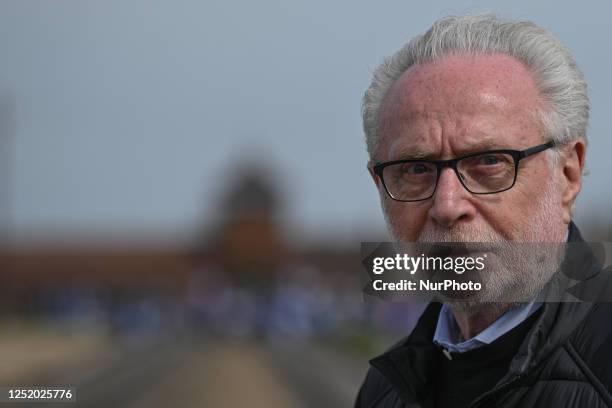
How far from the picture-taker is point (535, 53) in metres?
2.00

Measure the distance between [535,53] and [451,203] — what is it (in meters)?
0.35

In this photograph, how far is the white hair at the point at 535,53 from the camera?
1992 millimetres

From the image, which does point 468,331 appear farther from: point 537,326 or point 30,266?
point 30,266

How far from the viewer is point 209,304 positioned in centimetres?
3834

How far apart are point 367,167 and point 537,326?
620 mm

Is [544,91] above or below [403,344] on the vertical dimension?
above

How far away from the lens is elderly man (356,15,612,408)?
184 cm

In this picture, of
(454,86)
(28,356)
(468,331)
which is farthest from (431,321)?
(28,356)

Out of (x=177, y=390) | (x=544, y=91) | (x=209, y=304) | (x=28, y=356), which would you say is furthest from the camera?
(x=209, y=304)

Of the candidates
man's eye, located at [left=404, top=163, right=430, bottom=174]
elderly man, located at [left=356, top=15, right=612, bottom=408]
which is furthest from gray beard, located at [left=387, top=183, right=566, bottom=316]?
man's eye, located at [left=404, top=163, right=430, bottom=174]

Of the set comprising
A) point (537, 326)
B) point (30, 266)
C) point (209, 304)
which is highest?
point (537, 326)

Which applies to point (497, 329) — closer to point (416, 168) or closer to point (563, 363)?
point (563, 363)

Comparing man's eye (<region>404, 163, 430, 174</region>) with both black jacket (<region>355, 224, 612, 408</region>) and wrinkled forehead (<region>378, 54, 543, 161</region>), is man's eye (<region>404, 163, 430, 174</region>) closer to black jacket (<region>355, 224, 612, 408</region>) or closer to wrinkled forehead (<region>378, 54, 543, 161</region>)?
wrinkled forehead (<region>378, 54, 543, 161</region>)

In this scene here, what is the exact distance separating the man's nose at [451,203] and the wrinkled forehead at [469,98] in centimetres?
8
